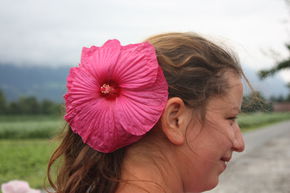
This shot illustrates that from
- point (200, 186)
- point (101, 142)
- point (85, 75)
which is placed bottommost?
point (200, 186)

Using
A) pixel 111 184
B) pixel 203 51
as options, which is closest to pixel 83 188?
pixel 111 184

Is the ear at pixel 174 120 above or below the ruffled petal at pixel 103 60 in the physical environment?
below

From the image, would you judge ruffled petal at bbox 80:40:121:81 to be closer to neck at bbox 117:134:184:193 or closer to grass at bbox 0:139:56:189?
neck at bbox 117:134:184:193

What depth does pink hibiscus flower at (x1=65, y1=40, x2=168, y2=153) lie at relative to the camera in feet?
3.68

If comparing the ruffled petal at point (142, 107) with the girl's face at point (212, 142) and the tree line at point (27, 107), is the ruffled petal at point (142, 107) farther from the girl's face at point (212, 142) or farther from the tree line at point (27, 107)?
the tree line at point (27, 107)

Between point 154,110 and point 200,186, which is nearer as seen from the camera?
point 154,110

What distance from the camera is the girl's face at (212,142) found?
115 cm

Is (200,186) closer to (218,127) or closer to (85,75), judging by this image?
(218,127)

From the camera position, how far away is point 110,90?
3.77 ft

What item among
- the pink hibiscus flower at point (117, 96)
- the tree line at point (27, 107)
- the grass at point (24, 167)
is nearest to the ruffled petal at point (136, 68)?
the pink hibiscus flower at point (117, 96)

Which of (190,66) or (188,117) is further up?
(190,66)

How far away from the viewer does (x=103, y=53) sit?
120 centimetres

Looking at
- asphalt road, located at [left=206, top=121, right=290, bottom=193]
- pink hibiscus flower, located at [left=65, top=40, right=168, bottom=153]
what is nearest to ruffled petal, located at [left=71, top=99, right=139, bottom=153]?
pink hibiscus flower, located at [left=65, top=40, right=168, bottom=153]

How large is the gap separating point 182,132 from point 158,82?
137 millimetres
